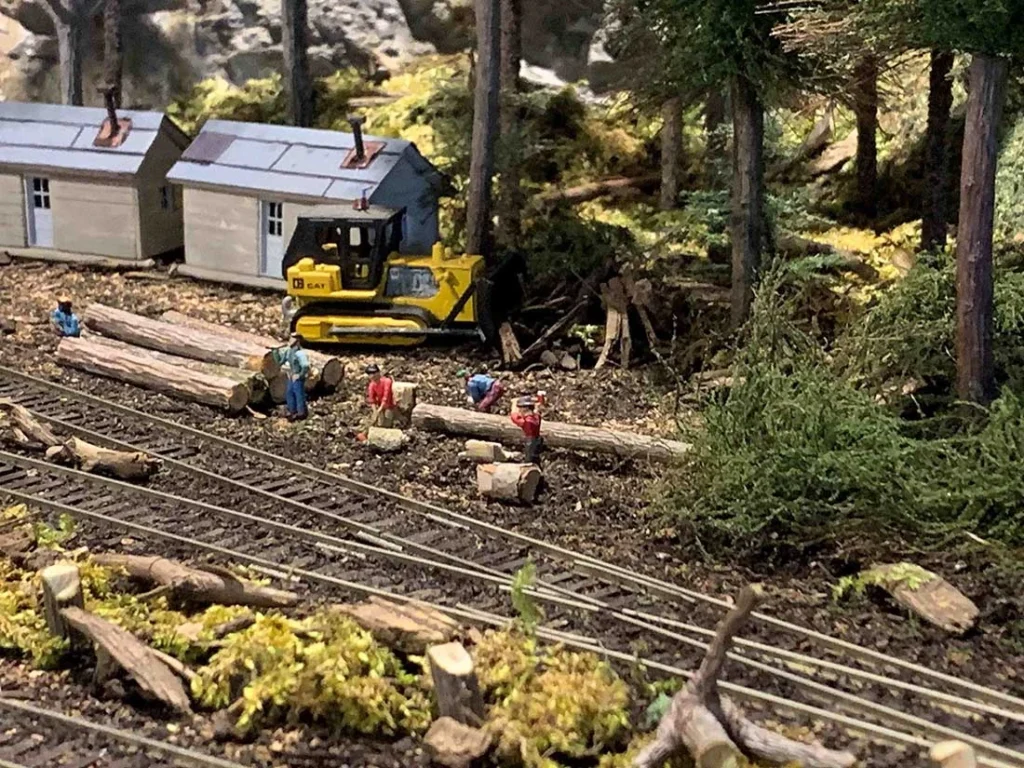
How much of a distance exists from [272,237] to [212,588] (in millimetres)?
11648

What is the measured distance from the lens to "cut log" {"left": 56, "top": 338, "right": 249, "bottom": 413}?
13742mm

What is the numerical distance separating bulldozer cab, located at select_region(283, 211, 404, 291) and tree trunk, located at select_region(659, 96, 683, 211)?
6676mm

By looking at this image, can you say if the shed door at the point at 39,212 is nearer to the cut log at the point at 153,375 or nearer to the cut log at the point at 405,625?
the cut log at the point at 153,375

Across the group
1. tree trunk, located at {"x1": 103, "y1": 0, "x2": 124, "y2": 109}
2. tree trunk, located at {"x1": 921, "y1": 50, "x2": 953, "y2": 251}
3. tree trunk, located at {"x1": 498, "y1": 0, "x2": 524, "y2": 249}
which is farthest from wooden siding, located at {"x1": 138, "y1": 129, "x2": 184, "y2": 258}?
tree trunk, located at {"x1": 921, "y1": 50, "x2": 953, "y2": 251}

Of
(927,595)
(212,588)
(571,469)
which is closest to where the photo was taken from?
(212,588)

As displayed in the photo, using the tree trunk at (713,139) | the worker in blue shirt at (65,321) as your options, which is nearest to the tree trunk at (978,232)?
the tree trunk at (713,139)

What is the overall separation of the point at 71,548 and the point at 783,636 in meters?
6.18

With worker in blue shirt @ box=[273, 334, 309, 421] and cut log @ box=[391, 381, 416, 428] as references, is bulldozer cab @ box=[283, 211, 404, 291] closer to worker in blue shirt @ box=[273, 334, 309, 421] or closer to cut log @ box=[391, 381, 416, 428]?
worker in blue shirt @ box=[273, 334, 309, 421]

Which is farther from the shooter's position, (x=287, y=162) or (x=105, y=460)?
(x=287, y=162)

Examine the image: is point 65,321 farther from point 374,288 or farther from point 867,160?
point 867,160

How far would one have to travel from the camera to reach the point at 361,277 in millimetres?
16094

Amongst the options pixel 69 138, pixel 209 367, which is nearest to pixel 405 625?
pixel 209 367

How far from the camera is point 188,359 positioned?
603 inches

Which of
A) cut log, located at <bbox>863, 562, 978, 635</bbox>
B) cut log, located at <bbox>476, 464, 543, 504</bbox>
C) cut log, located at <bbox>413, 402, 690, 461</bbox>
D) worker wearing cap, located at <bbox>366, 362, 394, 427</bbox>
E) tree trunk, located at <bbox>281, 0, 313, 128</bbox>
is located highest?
tree trunk, located at <bbox>281, 0, 313, 128</bbox>
